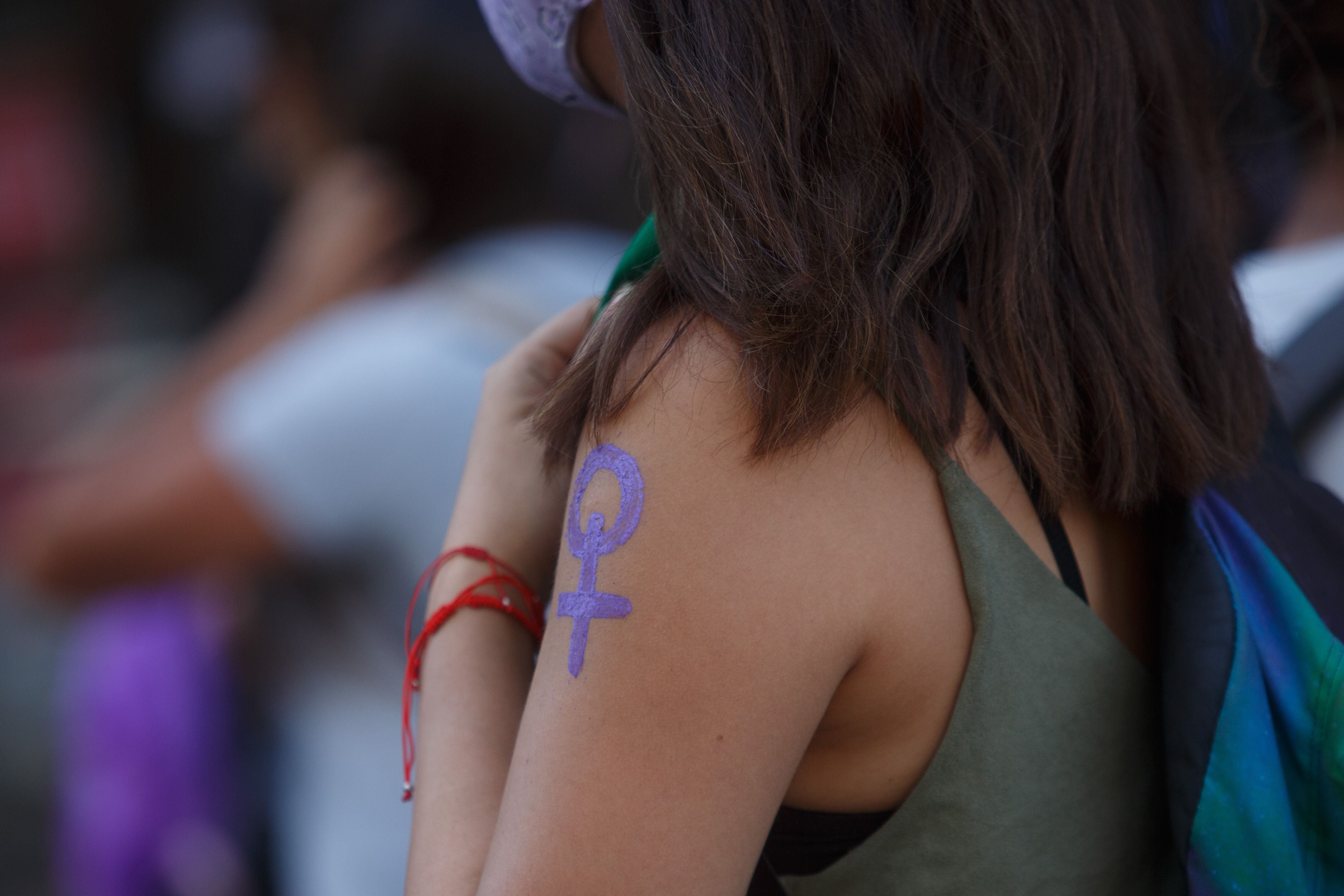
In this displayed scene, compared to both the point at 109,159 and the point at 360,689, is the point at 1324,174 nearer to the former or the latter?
the point at 360,689

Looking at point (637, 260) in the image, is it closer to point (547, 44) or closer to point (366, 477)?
point (547, 44)

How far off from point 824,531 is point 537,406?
1.08 ft

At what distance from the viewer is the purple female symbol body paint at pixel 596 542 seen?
0.84 meters

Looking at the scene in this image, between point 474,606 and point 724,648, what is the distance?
0.46m

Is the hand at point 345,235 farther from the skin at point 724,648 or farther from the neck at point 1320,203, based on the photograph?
the neck at point 1320,203

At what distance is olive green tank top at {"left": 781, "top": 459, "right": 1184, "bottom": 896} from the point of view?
91cm

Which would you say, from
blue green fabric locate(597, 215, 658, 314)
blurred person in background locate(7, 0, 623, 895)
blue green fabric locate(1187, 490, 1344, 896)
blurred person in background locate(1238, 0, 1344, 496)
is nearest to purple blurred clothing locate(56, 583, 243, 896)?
blurred person in background locate(7, 0, 623, 895)

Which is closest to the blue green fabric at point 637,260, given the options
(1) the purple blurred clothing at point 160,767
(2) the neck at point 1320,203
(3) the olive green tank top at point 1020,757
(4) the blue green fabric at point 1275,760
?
(3) the olive green tank top at point 1020,757

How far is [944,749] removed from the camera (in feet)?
3.01

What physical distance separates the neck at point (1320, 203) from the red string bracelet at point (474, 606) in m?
1.49

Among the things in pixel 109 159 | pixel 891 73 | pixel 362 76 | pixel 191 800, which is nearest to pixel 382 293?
pixel 362 76

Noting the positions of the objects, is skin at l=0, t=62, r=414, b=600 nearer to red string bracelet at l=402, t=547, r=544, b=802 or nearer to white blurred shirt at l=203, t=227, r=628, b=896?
white blurred shirt at l=203, t=227, r=628, b=896

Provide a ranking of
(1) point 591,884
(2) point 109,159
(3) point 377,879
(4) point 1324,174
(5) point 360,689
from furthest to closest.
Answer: (2) point 109,159 → (5) point 360,689 → (3) point 377,879 → (4) point 1324,174 → (1) point 591,884

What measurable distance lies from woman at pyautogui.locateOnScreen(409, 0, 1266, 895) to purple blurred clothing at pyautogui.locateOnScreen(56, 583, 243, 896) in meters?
1.48
